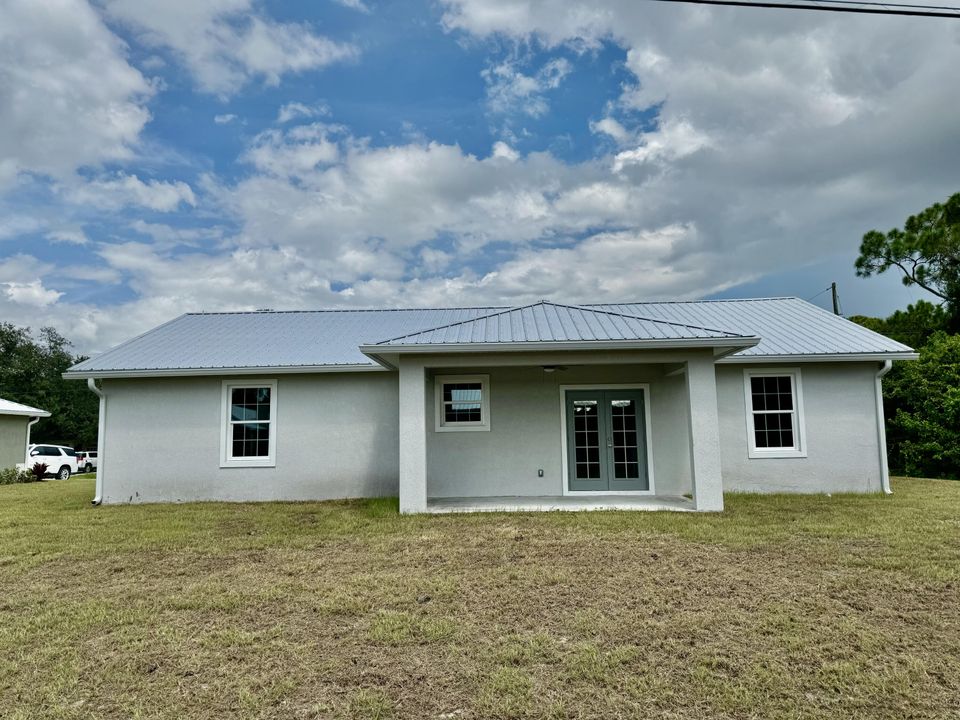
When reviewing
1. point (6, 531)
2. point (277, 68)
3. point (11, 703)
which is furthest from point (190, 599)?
point (277, 68)

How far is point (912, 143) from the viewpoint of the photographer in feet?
46.9

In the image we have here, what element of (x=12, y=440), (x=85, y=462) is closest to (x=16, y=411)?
(x=12, y=440)

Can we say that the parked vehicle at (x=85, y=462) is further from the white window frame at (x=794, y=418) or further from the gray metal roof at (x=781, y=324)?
the white window frame at (x=794, y=418)

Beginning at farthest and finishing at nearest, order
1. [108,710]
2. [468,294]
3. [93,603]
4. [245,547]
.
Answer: [468,294] < [245,547] < [93,603] < [108,710]

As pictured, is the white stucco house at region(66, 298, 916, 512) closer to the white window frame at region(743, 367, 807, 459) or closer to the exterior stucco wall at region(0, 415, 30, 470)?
the white window frame at region(743, 367, 807, 459)

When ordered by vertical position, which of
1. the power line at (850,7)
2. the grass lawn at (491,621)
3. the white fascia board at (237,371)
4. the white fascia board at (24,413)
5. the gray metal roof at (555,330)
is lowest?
the grass lawn at (491,621)

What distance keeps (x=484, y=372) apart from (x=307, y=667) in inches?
310

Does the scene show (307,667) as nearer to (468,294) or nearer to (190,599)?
(190,599)

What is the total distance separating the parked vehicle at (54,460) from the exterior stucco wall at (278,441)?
1484cm

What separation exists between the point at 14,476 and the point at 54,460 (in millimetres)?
3952

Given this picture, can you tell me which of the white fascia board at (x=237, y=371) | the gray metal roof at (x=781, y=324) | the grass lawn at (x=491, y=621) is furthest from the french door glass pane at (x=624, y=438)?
the white fascia board at (x=237, y=371)

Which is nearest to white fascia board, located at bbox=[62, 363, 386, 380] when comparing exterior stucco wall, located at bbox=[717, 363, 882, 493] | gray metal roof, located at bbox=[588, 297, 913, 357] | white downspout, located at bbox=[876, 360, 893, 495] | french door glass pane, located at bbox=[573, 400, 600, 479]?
french door glass pane, located at bbox=[573, 400, 600, 479]

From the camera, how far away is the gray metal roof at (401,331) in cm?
1012

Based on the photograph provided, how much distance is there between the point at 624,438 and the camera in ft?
36.7
